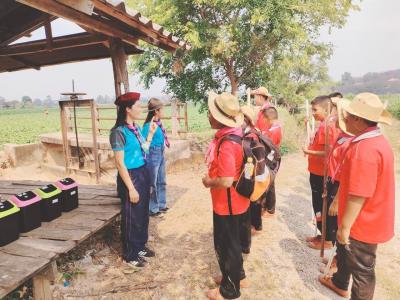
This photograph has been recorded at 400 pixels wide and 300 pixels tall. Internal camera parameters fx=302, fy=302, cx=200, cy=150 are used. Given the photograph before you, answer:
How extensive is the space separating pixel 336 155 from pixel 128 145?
2368mm

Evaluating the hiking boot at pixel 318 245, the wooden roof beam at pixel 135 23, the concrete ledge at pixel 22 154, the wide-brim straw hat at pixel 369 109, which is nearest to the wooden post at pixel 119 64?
the wooden roof beam at pixel 135 23

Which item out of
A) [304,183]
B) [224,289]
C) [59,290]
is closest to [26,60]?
[59,290]

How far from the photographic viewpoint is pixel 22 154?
1104cm

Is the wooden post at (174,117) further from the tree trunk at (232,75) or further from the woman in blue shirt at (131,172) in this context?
the woman in blue shirt at (131,172)

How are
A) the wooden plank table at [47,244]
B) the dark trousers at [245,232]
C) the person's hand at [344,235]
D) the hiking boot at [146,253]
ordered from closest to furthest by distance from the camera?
the person's hand at [344,235] < the wooden plank table at [47,244] < the dark trousers at [245,232] < the hiking boot at [146,253]

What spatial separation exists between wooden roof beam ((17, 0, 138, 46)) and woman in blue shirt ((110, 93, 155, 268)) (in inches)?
35.4

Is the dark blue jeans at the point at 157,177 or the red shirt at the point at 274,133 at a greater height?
the red shirt at the point at 274,133

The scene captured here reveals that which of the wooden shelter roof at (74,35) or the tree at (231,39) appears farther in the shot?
the tree at (231,39)

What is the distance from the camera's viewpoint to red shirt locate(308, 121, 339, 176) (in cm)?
365

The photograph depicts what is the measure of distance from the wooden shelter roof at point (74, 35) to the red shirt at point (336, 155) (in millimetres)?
2445

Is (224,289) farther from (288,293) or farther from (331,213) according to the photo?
(331,213)

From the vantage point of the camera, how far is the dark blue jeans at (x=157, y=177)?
Result: 512 cm

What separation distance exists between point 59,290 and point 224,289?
1.79 m

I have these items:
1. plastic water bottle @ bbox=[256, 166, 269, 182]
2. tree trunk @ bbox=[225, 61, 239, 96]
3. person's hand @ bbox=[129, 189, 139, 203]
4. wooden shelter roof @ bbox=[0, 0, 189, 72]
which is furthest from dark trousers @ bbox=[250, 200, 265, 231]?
tree trunk @ bbox=[225, 61, 239, 96]
